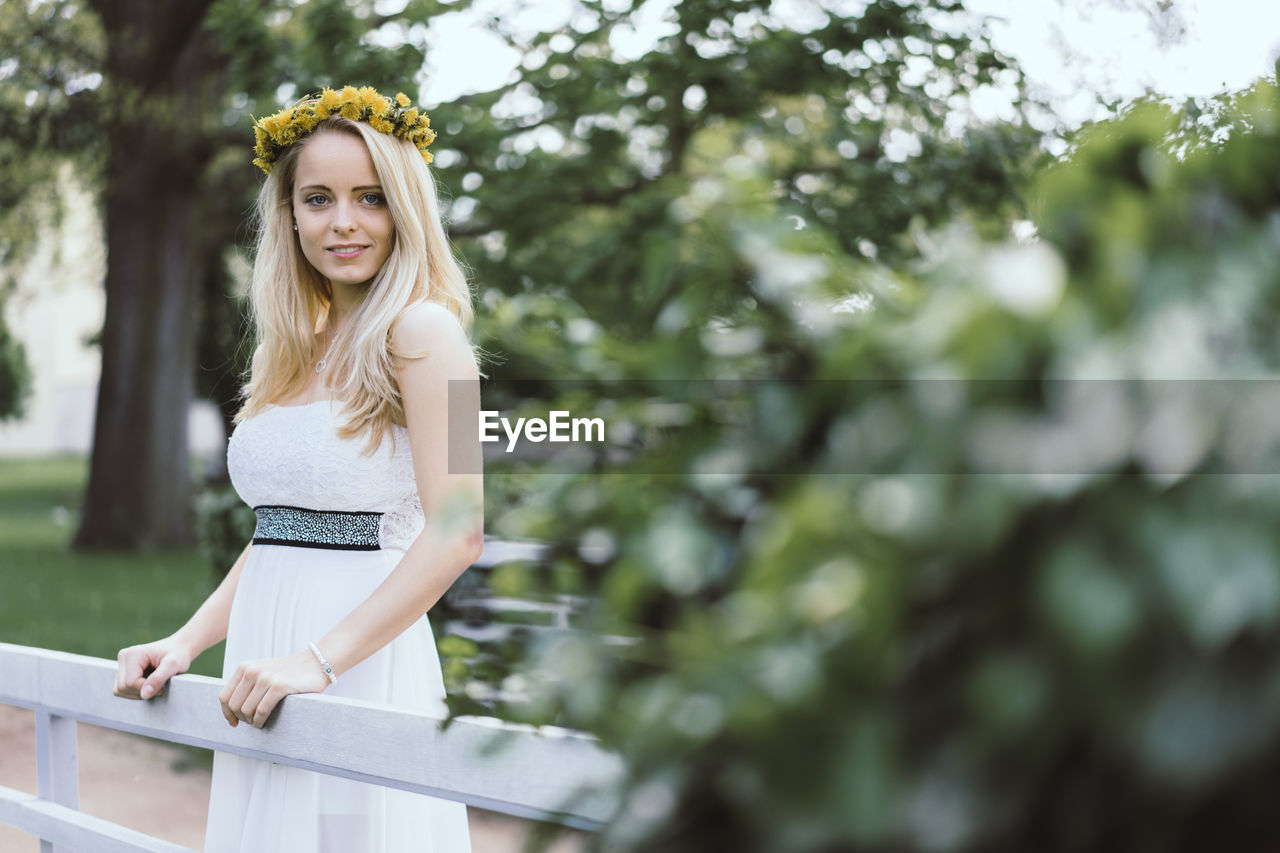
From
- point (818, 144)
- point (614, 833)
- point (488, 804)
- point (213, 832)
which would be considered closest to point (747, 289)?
point (614, 833)

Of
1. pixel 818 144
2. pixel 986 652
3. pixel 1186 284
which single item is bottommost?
pixel 986 652

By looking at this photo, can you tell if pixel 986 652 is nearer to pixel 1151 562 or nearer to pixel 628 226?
pixel 1151 562

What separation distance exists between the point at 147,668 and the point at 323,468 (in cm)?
49

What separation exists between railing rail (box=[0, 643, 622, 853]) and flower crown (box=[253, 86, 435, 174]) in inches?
45.9

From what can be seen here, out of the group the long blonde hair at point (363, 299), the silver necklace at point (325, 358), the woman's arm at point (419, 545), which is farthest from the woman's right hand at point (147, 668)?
the silver necklace at point (325, 358)

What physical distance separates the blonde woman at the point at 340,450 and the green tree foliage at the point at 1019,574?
1.44 meters

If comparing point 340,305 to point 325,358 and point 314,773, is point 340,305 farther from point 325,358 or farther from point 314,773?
point 314,773

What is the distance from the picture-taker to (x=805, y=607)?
65 centimetres

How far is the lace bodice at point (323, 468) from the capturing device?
2.37 meters

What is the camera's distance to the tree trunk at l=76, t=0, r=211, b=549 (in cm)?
1459

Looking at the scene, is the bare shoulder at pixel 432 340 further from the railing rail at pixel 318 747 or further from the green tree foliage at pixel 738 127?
the green tree foliage at pixel 738 127

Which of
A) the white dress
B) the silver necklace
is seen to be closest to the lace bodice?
the white dress

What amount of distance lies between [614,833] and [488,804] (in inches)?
34.5

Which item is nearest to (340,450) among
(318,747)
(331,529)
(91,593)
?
(331,529)
